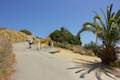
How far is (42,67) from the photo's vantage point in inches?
936

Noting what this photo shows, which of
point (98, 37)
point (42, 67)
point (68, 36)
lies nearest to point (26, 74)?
point (42, 67)

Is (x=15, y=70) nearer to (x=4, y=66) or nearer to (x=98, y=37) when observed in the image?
(x=4, y=66)

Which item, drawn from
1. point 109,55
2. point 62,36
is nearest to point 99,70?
point 109,55

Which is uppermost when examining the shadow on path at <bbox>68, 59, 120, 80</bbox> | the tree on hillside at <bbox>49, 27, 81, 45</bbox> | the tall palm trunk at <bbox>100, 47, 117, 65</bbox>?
the tree on hillside at <bbox>49, 27, 81, 45</bbox>

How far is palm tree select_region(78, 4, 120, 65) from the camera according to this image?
2828 cm

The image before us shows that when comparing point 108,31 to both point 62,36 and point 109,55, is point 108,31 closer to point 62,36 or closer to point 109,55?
point 109,55

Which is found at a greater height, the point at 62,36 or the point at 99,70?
the point at 62,36

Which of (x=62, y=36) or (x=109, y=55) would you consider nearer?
(x=109, y=55)

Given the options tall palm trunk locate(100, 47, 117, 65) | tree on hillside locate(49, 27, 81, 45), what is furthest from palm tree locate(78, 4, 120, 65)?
tree on hillside locate(49, 27, 81, 45)

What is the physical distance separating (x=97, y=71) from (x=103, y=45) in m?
5.31

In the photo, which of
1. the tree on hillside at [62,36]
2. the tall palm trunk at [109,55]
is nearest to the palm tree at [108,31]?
the tall palm trunk at [109,55]

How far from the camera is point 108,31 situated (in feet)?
93.8

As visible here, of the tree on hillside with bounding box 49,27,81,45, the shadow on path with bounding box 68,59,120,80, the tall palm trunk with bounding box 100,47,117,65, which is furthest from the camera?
the tree on hillside with bounding box 49,27,81,45

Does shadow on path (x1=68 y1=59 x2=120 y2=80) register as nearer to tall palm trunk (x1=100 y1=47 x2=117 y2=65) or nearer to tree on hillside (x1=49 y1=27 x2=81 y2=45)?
tall palm trunk (x1=100 y1=47 x2=117 y2=65)
